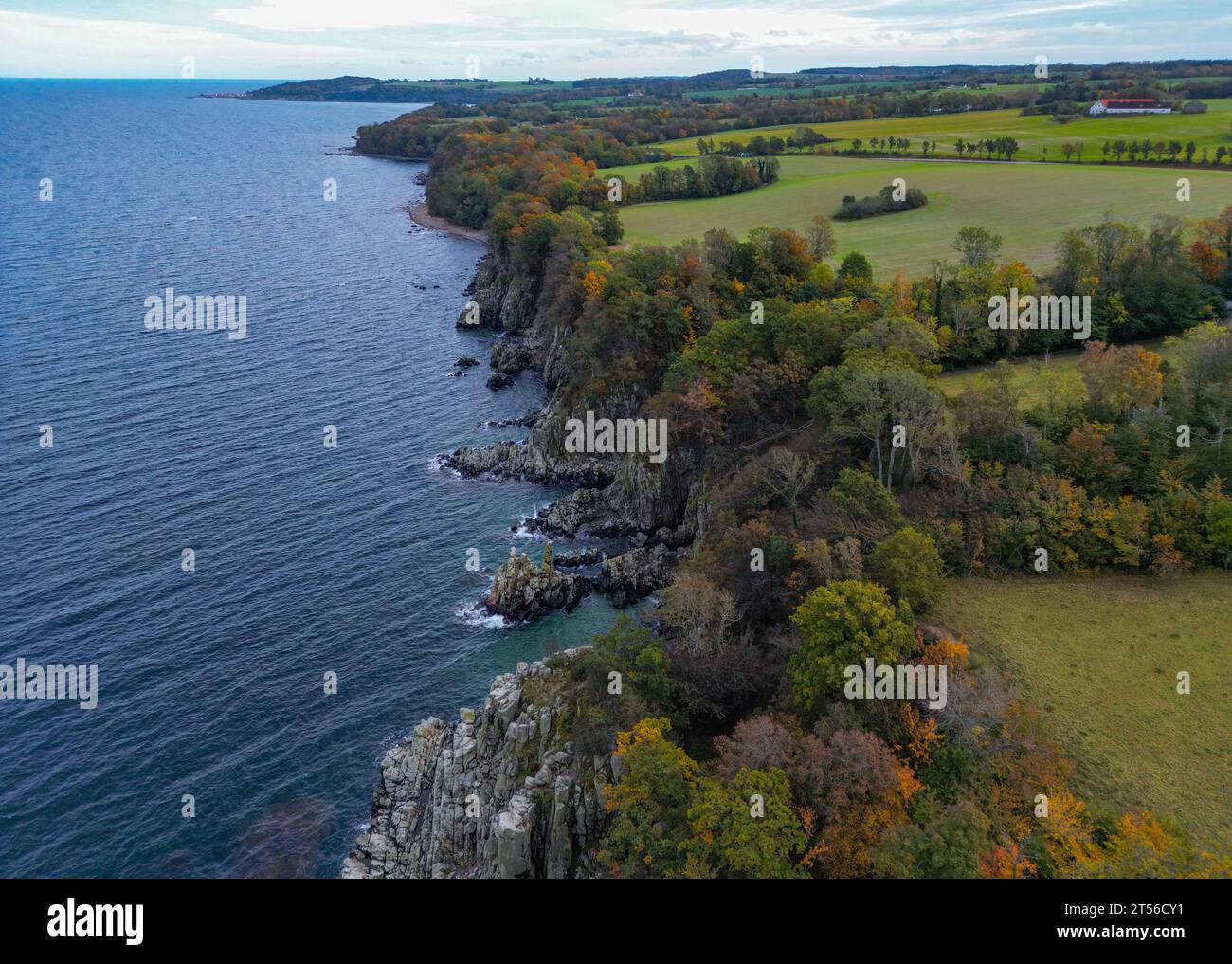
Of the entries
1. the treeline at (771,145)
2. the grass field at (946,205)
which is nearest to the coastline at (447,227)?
the grass field at (946,205)

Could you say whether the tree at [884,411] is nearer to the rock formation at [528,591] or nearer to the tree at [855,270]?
the rock formation at [528,591]

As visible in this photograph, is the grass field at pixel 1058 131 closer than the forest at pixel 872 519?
No

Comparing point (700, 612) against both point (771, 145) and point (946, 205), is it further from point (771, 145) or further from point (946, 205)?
point (771, 145)

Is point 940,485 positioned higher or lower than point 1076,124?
lower

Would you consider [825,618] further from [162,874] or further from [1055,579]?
[162,874]

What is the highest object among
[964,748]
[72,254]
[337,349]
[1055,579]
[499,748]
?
[72,254]

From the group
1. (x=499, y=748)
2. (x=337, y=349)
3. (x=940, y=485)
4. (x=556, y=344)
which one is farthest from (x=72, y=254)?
(x=940, y=485)
